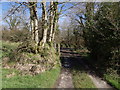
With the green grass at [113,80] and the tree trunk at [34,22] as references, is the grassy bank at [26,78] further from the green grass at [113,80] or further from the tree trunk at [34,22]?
the green grass at [113,80]

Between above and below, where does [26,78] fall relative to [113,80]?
above

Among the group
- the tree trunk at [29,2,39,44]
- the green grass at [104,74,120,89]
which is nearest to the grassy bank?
the tree trunk at [29,2,39,44]

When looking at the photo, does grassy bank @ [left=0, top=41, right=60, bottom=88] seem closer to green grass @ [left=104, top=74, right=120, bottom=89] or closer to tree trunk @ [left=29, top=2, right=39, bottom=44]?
tree trunk @ [left=29, top=2, right=39, bottom=44]

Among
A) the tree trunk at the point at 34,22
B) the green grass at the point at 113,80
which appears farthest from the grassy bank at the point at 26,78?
the green grass at the point at 113,80

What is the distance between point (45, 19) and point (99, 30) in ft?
12.9

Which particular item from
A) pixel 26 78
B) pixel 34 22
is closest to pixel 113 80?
pixel 26 78

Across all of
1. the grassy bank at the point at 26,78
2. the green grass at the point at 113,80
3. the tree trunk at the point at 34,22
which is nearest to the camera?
the grassy bank at the point at 26,78

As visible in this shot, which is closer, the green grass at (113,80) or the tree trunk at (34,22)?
the green grass at (113,80)

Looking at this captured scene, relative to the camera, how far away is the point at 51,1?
859cm

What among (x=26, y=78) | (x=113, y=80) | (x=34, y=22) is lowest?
(x=113, y=80)

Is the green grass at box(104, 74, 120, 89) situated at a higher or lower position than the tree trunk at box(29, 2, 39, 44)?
lower

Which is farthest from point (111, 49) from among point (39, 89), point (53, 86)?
point (39, 89)

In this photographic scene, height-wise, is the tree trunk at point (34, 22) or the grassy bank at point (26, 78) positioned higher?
the tree trunk at point (34, 22)

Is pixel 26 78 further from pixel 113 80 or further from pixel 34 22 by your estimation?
pixel 113 80
